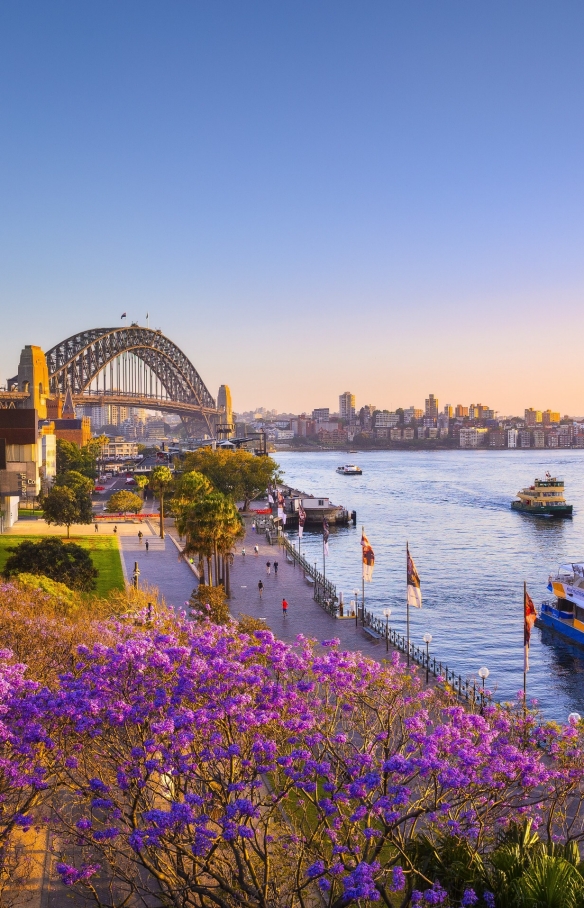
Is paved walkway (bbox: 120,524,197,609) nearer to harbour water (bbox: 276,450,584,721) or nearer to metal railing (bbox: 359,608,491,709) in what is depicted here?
metal railing (bbox: 359,608,491,709)

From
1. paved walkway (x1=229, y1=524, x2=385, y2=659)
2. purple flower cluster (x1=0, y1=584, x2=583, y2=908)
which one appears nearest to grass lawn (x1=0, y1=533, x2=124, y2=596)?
paved walkway (x1=229, y1=524, x2=385, y2=659)

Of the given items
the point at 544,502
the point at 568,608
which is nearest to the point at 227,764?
the point at 568,608

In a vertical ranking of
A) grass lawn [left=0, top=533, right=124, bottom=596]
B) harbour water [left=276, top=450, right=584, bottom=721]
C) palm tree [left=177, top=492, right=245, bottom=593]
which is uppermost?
palm tree [left=177, top=492, right=245, bottom=593]

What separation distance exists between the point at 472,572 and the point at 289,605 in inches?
942

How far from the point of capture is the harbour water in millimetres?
38938

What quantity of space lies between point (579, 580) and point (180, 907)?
1415 inches

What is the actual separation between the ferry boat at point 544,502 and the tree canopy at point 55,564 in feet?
248


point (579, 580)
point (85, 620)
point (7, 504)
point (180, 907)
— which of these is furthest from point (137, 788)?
point (7, 504)

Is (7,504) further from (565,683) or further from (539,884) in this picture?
(539,884)

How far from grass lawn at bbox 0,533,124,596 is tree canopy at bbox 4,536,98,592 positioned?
1.23 m

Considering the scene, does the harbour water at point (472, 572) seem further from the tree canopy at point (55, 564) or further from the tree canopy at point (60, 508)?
the tree canopy at point (60, 508)

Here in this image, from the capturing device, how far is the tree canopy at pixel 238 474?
98312mm

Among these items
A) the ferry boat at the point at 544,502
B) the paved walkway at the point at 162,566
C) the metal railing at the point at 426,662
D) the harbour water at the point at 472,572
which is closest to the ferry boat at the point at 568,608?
the harbour water at the point at 472,572

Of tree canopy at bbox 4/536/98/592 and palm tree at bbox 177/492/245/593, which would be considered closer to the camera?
A: tree canopy at bbox 4/536/98/592
